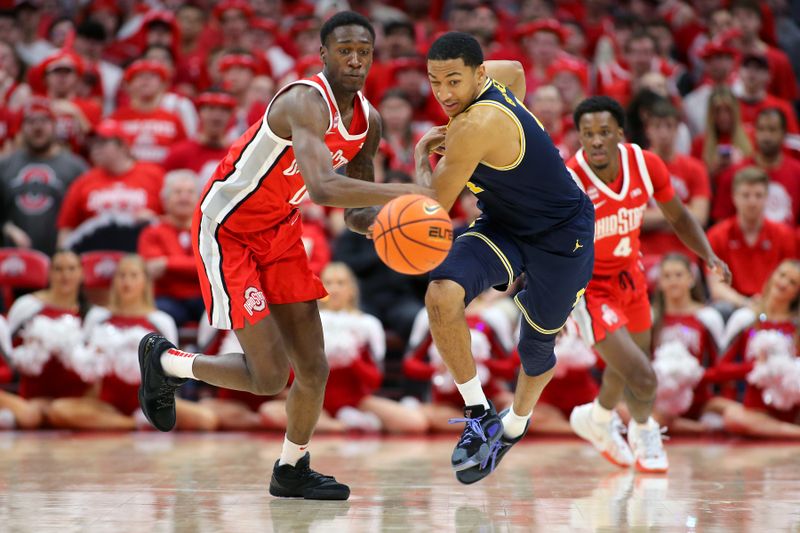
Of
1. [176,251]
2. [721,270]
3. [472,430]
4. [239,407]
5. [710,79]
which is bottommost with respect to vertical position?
[239,407]

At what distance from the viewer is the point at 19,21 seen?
38.3ft

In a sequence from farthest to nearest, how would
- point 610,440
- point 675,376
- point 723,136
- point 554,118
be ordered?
1. point 723,136
2. point 554,118
3. point 675,376
4. point 610,440

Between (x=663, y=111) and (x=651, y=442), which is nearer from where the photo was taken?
(x=651, y=442)

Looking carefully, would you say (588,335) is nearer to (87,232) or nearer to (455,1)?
(87,232)

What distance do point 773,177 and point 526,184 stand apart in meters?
5.10

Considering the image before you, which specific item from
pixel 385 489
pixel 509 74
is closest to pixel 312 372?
pixel 385 489

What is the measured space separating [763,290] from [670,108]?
1640 millimetres

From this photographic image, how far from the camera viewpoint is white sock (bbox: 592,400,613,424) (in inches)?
251

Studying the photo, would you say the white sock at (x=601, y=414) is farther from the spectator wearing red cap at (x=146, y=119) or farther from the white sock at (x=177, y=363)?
the spectator wearing red cap at (x=146, y=119)

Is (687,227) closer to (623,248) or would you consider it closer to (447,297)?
(623,248)

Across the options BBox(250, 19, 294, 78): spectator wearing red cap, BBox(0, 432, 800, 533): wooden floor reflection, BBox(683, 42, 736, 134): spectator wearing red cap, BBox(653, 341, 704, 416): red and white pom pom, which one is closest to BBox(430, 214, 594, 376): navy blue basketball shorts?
BBox(0, 432, 800, 533): wooden floor reflection

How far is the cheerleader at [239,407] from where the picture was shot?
8.06 m

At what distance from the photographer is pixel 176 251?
8625 millimetres

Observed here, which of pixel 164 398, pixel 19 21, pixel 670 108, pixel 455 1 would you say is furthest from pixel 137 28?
pixel 164 398
